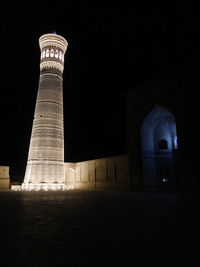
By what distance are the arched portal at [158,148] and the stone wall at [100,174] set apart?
1.86 meters

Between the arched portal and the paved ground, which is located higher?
the arched portal

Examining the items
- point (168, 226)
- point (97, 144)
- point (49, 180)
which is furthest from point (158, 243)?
point (97, 144)

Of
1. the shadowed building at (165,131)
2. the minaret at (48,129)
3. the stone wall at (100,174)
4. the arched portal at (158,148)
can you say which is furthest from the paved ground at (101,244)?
the minaret at (48,129)

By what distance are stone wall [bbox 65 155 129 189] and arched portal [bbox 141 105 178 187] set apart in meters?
1.86

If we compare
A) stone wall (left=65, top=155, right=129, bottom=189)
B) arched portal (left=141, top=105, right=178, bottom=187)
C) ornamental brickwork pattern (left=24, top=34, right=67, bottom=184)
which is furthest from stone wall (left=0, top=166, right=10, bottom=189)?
arched portal (left=141, top=105, right=178, bottom=187)

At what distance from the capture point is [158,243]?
2.57m

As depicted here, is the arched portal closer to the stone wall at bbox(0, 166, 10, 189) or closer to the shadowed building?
the shadowed building

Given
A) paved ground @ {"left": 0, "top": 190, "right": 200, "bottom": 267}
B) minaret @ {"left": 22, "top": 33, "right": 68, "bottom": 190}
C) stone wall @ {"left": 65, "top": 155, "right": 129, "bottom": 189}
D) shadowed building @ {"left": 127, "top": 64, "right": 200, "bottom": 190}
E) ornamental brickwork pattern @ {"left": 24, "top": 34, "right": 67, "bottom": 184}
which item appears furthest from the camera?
ornamental brickwork pattern @ {"left": 24, "top": 34, "right": 67, "bottom": 184}

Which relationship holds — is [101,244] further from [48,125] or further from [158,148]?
[48,125]

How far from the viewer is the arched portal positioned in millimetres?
17438

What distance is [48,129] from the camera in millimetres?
20359

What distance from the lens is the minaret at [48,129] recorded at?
19.5 meters

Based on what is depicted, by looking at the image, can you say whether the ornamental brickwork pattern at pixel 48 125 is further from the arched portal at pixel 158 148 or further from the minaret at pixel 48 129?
the arched portal at pixel 158 148

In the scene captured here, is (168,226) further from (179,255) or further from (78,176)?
(78,176)
